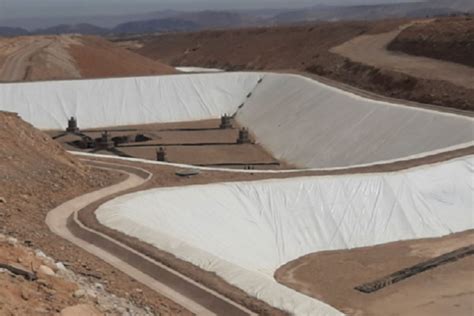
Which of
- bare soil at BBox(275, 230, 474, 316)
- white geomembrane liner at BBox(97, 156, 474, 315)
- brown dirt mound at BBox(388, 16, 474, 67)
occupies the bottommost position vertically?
bare soil at BBox(275, 230, 474, 316)

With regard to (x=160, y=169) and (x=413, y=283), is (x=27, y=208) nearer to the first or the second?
(x=160, y=169)

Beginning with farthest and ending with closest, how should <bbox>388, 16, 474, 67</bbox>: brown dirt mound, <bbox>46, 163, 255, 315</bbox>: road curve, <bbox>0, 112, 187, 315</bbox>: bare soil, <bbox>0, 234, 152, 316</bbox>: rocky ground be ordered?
1. <bbox>388, 16, 474, 67</bbox>: brown dirt mound
2. <bbox>0, 112, 187, 315</bbox>: bare soil
3. <bbox>46, 163, 255, 315</bbox>: road curve
4. <bbox>0, 234, 152, 316</bbox>: rocky ground

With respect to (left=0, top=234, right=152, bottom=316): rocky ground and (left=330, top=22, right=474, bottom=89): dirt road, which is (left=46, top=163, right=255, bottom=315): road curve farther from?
(left=330, top=22, right=474, bottom=89): dirt road

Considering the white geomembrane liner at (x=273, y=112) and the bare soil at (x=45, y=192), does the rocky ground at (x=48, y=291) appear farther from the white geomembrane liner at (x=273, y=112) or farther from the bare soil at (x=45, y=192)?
the white geomembrane liner at (x=273, y=112)

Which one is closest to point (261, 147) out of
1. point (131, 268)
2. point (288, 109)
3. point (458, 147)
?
point (288, 109)

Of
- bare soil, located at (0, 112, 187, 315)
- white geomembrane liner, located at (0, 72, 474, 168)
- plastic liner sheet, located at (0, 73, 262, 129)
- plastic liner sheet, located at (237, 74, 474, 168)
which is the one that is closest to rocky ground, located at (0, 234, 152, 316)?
bare soil, located at (0, 112, 187, 315)

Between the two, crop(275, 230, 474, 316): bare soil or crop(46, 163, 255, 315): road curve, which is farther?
crop(275, 230, 474, 316): bare soil

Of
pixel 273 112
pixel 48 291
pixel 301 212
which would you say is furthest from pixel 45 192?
pixel 273 112
